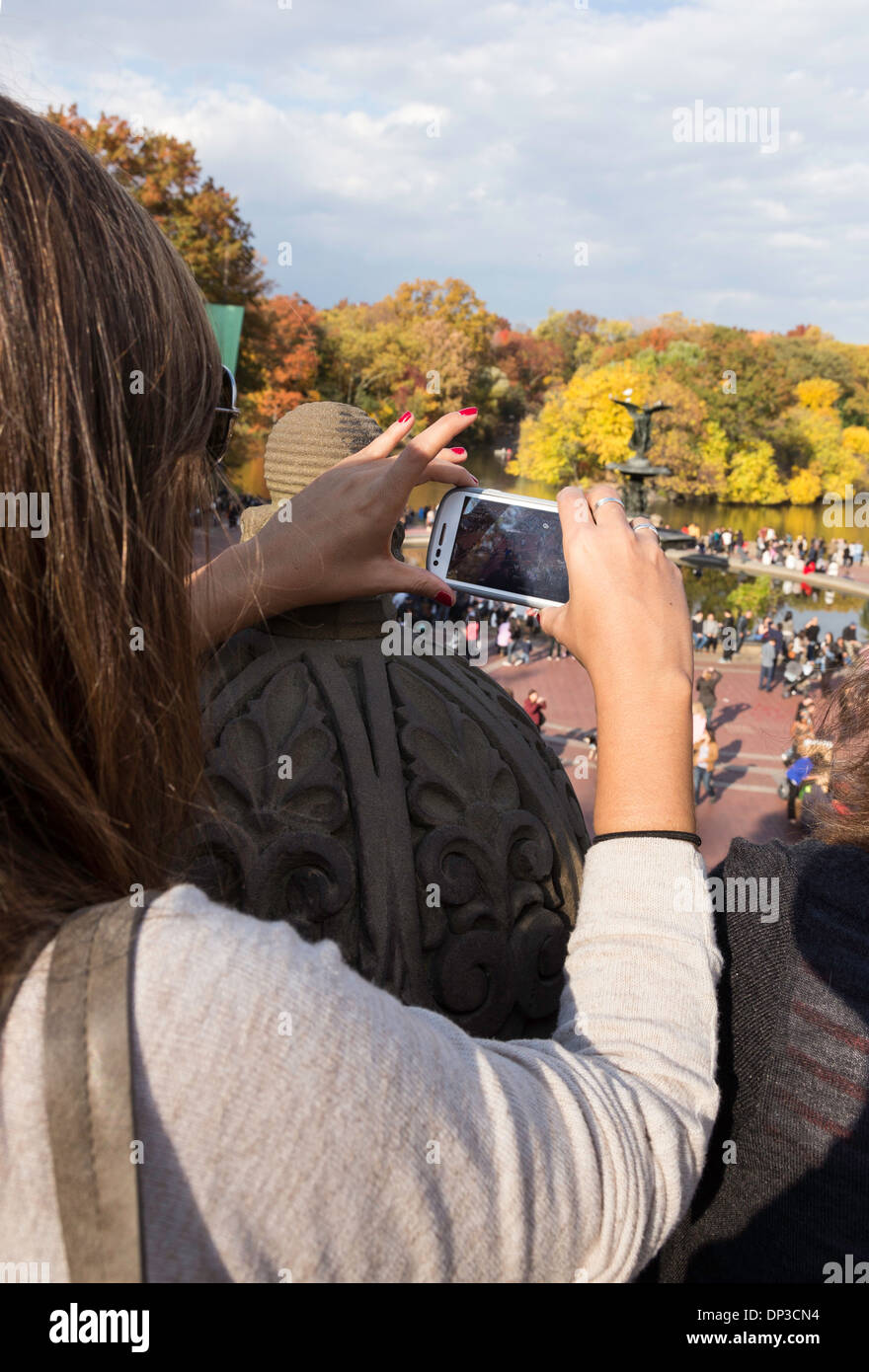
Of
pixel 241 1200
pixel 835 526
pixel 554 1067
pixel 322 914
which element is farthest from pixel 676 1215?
pixel 835 526

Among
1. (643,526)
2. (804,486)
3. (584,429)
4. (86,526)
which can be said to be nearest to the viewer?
(86,526)

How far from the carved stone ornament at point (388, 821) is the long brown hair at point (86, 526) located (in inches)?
21.8

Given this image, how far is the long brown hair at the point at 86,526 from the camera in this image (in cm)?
104

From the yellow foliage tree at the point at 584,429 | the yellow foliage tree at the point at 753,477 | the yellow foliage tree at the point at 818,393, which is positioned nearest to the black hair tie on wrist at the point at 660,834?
the yellow foliage tree at the point at 584,429

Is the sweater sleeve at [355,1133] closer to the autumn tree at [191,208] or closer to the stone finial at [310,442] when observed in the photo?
the stone finial at [310,442]

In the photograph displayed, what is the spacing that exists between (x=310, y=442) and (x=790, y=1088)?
162 cm

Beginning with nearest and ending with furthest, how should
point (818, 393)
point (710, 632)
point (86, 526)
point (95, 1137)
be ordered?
point (95, 1137)
point (86, 526)
point (710, 632)
point (818, 393)

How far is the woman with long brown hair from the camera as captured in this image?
917mm

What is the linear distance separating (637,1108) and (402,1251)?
336mm

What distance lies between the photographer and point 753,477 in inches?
1855

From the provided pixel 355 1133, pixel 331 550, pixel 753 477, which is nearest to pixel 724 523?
pixel 753 477

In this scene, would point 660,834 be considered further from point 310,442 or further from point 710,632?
point 710,632

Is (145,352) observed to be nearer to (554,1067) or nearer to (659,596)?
(659,596)

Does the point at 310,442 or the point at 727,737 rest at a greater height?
the point at 310,442
